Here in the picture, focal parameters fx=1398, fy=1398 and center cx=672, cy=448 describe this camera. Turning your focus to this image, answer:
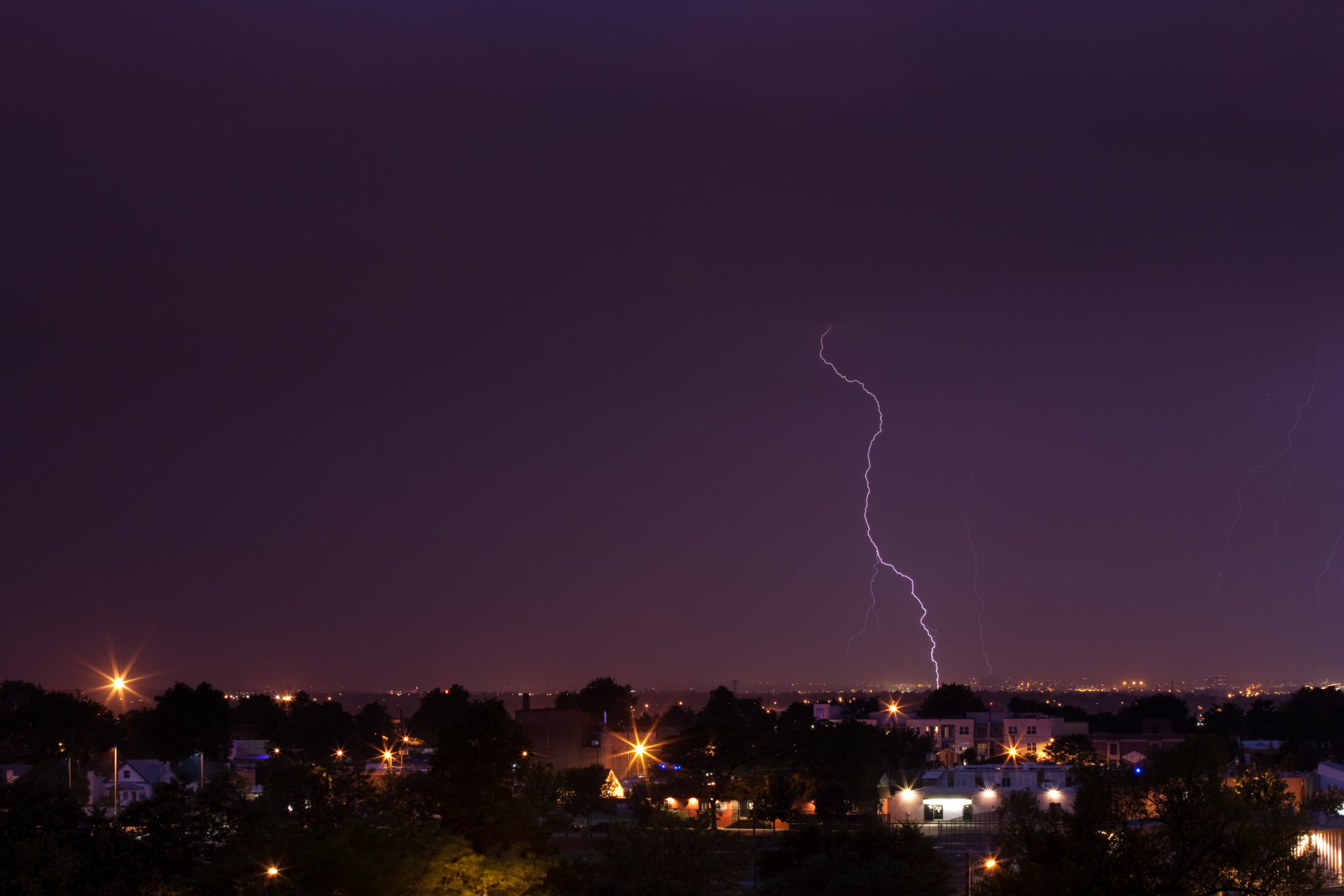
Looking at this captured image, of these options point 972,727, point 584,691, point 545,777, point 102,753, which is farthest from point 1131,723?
point 545,777

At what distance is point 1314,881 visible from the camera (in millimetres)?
23750

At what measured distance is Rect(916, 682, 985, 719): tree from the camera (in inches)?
5915

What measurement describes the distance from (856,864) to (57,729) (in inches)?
3176

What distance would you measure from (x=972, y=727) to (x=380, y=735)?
50.4m

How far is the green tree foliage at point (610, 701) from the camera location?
14050cm

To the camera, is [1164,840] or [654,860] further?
[654,860]

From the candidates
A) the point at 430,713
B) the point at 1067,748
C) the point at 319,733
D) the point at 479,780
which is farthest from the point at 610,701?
the point at 479,780

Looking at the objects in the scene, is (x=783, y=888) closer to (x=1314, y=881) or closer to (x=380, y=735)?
(x=1314, y=881)

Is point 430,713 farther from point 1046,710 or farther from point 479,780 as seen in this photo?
point 479,780

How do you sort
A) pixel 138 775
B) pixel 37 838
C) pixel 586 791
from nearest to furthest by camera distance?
pixel 37 838 < pixel 586 791 < pixel 138 775

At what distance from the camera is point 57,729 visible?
3784 inches

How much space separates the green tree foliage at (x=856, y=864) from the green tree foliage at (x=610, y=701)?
104403 mm

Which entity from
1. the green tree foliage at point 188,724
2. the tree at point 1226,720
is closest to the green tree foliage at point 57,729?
the green tree foliage at point 188,724

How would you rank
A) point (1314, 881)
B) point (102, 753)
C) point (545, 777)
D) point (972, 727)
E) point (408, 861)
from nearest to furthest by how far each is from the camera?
point (1314, 881)
point (408, 861)
point (545, 777)
point (102, 753)
point (972, 727)
